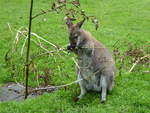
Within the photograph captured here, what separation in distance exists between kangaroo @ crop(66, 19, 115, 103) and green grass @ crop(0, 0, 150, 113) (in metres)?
0.29

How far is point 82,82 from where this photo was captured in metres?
7.02

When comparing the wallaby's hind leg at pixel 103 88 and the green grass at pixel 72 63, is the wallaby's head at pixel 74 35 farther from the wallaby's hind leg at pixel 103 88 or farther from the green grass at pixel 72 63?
the wallaby's hind leg at pixel 103 88

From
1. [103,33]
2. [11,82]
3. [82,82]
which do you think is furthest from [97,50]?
[103,33]

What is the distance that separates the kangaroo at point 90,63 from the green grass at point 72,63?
287 millimetres

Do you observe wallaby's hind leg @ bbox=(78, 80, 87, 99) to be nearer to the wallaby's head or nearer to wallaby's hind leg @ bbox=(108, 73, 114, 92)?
wallaby's hind leg @ bbox=(108, 73, 114, 92)

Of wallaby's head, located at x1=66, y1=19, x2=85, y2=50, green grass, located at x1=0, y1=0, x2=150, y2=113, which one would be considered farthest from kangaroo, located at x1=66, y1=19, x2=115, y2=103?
green grass, located at x1=0, y1=0, x2=150, y2=113

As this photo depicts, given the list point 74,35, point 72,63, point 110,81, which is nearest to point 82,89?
point 110,81

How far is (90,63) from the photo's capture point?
A: 680cm

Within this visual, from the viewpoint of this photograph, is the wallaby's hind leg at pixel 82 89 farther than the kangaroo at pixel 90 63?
Yes

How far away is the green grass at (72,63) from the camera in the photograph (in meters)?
6.76

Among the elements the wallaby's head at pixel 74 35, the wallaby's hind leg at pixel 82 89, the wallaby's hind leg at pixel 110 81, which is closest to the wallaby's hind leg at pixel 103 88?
the wallaby's hind leg at pixel 110 81

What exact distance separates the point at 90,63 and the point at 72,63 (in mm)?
2442

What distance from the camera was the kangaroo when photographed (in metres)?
6.66

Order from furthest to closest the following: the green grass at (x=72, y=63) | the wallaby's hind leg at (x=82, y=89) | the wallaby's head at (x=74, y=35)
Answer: the wallaby's hind leg at (x=82, y=89)
the green grass at (x=72, y=63)
the wallaby's head at (x=74, y=35)
